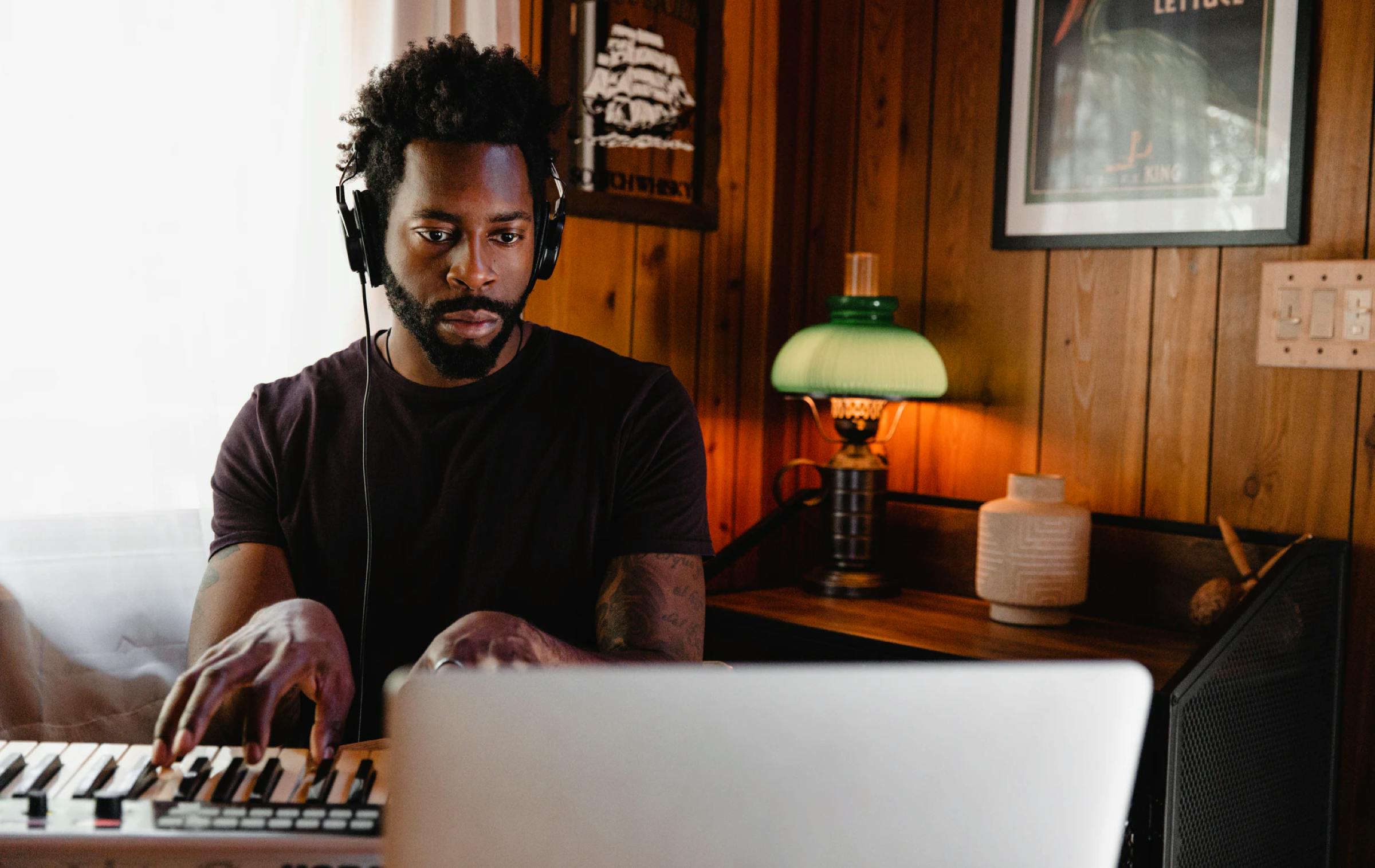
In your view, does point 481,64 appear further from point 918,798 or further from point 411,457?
point 918,798

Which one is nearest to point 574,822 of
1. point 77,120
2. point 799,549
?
point 77,120

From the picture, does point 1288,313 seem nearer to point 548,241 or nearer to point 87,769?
point 548,241

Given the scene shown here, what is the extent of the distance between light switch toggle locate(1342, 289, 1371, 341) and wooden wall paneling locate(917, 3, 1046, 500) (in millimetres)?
509

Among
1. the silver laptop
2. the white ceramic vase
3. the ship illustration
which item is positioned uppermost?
the ship illustration

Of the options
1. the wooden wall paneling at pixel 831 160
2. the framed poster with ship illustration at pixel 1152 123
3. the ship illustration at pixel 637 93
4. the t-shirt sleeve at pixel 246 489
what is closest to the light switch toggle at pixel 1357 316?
the framed poster with ship illustration at pixel 1152 123

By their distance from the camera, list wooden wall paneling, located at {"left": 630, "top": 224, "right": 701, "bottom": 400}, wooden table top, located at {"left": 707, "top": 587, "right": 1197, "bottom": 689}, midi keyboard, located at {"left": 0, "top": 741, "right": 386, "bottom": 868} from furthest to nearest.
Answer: wooden wall paneling, located at {"left": 630, "top": 224, "right": 701, "bottom": 400} < wooden table top, located at {"left": 707, "top": 587, "right": 1197, "bottom": 689} < midi keyboard, located at {"left": 0, "top": 741, "right": 386, "bottom": 868}

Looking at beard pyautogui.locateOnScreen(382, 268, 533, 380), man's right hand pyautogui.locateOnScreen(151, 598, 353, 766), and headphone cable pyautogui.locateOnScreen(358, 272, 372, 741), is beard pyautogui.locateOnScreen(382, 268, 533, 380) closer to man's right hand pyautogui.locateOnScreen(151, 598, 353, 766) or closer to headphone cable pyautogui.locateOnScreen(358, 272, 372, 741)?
headphone cable pyautogui.locateOnScreen(358, 272, 372, 741)

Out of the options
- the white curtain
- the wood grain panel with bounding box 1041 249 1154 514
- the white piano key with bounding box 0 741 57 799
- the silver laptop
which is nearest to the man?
the white curtain

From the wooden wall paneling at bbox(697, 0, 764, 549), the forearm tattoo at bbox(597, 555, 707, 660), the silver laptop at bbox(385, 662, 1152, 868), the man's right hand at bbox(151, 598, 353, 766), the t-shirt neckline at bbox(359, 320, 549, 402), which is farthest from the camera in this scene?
the wooden wall paneling at bbox(697, 0, 764, 549)

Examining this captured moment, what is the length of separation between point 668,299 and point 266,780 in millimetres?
1699

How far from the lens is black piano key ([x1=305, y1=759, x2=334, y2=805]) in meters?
0.75

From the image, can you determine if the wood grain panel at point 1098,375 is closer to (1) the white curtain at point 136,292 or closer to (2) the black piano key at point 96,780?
(1) the white curtain at point 136,292

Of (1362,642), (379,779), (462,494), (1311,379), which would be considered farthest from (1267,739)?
(379,779)

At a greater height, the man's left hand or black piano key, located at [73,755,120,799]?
the man's left hand
